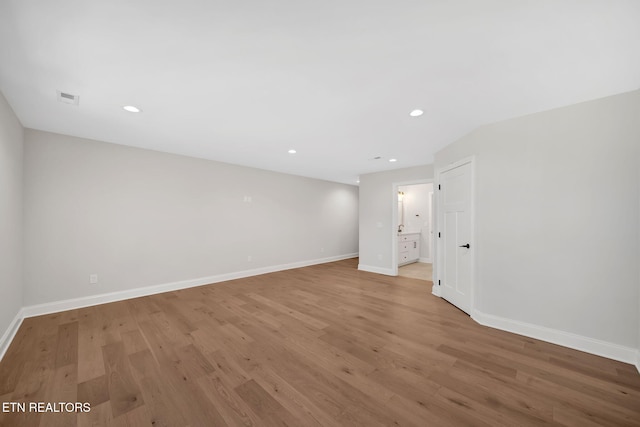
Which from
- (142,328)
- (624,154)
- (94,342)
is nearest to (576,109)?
(624,154)

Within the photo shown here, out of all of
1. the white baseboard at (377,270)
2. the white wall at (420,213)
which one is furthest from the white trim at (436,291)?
the white wall at (420,213)

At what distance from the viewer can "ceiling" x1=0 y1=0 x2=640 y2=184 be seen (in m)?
1.35

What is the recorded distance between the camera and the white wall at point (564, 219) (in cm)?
220

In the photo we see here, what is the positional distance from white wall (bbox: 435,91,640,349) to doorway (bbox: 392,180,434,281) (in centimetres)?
336

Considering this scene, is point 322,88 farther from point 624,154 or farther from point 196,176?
point 196,176

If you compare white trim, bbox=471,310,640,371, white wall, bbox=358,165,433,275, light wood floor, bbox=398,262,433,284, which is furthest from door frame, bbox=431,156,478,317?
white wall, bbox=358,165,433,275

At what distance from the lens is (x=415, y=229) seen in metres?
7.84

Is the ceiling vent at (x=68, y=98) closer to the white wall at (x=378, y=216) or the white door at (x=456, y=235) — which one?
the white door at (x=456, y=235)

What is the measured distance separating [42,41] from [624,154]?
16.2 feet

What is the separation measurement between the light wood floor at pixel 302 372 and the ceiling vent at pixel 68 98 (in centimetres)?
259

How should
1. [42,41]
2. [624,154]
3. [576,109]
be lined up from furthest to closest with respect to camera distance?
[576,109]
[624,154]
[42,41]

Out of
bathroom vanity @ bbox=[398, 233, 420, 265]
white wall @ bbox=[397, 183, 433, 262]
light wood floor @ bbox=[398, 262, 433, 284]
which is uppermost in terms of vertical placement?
white wall @ bbox=[397, 183, 433, 262]

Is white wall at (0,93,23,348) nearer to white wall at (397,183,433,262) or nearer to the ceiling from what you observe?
the ceiling

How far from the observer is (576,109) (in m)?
2.43
